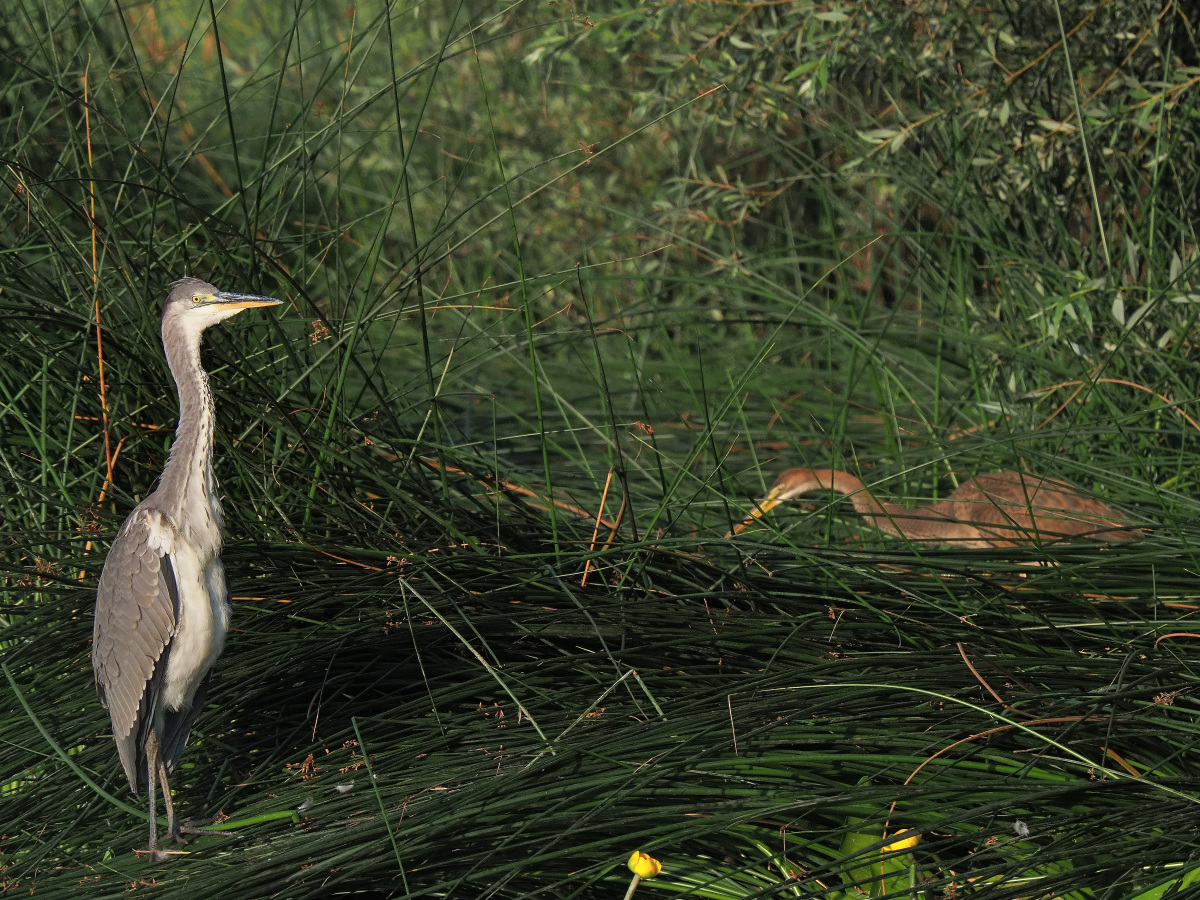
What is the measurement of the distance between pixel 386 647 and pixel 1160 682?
1.73m

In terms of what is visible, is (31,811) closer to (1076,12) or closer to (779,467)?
(779,467)

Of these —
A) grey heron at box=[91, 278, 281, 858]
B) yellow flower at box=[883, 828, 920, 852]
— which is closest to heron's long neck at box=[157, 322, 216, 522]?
grey heron at box=[91, 278, 281, 858]

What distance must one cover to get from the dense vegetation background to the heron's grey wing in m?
0.16

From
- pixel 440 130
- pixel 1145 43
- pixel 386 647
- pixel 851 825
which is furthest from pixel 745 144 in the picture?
pixel 851 825

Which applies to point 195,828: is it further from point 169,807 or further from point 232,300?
point 232,300

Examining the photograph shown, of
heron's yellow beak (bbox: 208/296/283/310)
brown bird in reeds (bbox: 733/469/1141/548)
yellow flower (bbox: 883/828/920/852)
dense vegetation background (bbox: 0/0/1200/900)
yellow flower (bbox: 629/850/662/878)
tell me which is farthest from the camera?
brown bird in reeds (bbox: 733/469/1141/548)

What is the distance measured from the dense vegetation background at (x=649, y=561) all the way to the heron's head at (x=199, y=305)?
306 millimetres

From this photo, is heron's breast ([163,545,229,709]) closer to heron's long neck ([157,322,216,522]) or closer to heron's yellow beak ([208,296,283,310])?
heron's long neck ([157,322,216,522])

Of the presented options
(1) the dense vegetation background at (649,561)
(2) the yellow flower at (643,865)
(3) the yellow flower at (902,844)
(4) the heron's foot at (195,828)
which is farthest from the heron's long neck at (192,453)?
(3) the yellow flower at (902,844)

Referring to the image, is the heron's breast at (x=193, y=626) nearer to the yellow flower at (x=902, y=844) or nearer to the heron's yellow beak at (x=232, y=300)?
the heron's yellow beak at (x=232, y=300)

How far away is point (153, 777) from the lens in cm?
255

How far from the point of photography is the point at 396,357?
19.8ft

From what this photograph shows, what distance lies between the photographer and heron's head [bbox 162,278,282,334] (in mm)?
2717

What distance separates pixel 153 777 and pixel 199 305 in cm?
102
